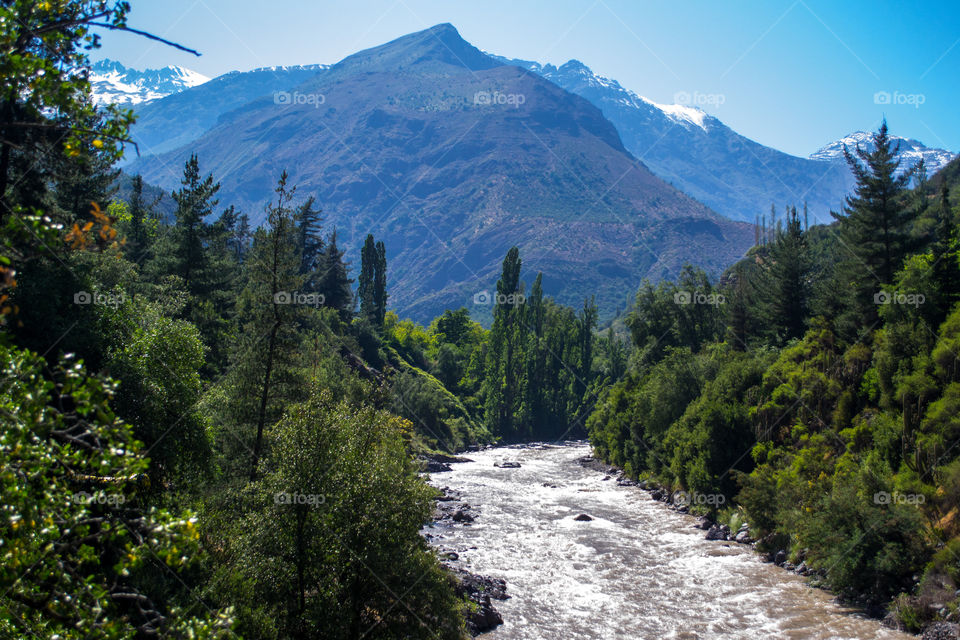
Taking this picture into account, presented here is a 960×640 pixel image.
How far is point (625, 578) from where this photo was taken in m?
30.1

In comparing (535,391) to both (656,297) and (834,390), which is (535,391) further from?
(834,390)

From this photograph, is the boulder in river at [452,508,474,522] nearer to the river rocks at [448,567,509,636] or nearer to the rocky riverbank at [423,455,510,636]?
the rocky riverbank at [423,455,510,636]

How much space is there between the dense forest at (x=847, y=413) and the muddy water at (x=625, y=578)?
254cm

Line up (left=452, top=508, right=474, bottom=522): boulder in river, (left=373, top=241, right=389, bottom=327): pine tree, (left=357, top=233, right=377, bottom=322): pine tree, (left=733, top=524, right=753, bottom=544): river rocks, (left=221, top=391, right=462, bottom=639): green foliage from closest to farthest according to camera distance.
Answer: (left=221, top=391, right=462, bottom=639): green foliage
(left=733, top=524, right=753, bottom=544): river rocks
(left=452, top=508, right=474, bottom=522): boulder in river
(left=357, top=233, right=377, bottom=322): pine tree
(left=373, top=241, right=389, bottom=327): pine tree

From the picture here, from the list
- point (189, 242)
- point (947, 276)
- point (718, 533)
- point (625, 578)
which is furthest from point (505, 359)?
point (625, 578)

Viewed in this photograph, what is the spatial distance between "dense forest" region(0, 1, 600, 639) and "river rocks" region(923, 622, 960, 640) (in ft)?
52.8

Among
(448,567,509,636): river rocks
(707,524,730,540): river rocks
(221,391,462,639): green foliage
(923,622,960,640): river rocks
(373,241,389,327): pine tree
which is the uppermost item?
(373,241,389,327): pine tree

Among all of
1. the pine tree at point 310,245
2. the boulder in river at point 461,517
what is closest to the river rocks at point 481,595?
the boulder in river at point 461,517

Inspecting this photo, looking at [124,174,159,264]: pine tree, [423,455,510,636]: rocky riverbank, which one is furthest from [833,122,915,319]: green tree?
[124,174,159,264]: pine tree

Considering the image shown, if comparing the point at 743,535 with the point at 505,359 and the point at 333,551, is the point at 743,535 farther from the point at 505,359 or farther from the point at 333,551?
the point at 505,359

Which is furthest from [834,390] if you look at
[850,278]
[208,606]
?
[208,606]

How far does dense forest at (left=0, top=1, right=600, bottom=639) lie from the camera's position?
4.63 metres

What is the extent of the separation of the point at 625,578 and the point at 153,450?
855 inches

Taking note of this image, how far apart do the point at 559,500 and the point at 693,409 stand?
13605 millimetres
